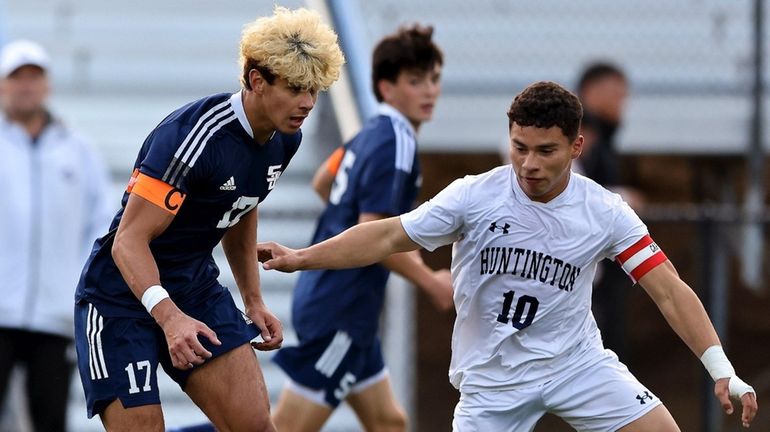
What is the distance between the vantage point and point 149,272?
4.80m

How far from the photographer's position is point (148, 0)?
10.9m

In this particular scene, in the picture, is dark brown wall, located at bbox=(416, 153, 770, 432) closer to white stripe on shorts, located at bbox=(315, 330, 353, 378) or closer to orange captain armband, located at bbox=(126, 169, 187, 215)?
white stripe on shorts, located at bbox=(315, 330, 353, 378)

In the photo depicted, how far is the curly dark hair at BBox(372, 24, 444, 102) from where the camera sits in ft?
21.8

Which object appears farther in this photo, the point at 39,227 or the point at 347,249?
the point at 39,227

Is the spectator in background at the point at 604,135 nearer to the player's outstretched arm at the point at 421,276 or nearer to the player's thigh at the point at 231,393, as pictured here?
the player's outstretched arm at the point at 421,276

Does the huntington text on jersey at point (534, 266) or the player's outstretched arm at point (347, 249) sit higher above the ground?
the player's outstretched arm at point (347, 249)

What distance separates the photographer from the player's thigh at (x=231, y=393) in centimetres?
516

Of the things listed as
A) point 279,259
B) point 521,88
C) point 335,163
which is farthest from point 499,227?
point 521,88

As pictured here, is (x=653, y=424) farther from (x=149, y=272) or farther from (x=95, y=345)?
(x=95, y=345)

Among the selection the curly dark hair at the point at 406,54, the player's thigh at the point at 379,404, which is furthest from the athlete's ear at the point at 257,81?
the player's thigh at the point at 379,404

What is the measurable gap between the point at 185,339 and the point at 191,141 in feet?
2.27

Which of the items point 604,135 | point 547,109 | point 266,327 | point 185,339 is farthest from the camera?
point 604,135

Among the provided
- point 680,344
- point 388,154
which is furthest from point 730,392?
point 680,344

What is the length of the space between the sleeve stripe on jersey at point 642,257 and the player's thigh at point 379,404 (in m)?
1.97
